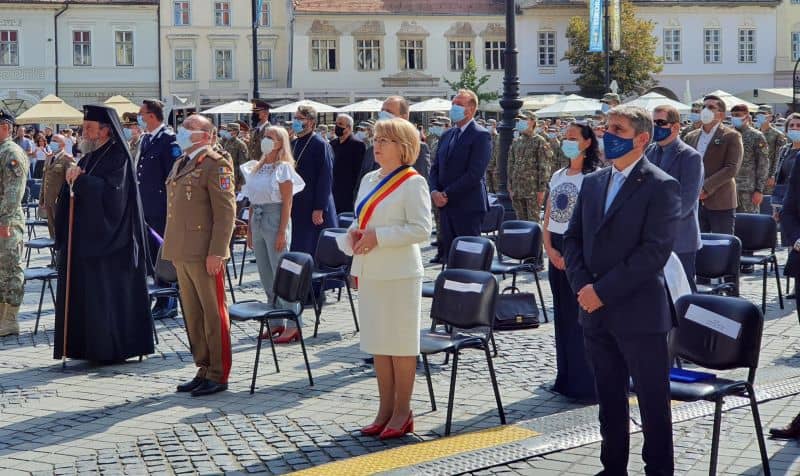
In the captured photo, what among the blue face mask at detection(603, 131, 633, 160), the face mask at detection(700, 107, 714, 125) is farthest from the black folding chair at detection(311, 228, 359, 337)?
the blue face mask at detection(603, 131, 633, 160)

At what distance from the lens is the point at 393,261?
6.86 m

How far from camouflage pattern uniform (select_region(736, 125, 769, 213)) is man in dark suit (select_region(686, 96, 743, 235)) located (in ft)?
7.72

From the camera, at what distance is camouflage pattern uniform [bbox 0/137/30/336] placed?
1047 cm

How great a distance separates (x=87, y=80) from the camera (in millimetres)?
56281

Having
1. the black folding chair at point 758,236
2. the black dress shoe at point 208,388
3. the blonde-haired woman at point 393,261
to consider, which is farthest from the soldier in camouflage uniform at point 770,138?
→ the blonde-haired woman at point 393,261

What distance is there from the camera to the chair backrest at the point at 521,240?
434 inches

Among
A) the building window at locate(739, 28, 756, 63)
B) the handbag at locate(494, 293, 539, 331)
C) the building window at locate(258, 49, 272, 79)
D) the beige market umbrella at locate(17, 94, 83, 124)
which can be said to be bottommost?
the handbag at locate(494, 293, 539, 331)

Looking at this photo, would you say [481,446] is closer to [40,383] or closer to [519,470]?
[519,470]

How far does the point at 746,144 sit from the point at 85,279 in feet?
28.6

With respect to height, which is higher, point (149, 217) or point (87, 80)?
point (87, 80)

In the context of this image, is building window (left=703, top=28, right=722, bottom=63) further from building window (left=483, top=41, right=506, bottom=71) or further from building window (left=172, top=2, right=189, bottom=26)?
building window (left=172, top=2, right=189, bottom=26)

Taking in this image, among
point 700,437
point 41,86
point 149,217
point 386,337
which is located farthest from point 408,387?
point 41,86

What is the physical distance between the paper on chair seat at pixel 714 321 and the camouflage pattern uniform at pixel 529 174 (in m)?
9.32

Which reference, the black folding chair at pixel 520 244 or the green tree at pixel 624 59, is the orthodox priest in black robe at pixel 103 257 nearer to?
the black folding chair at pixel 520 244
